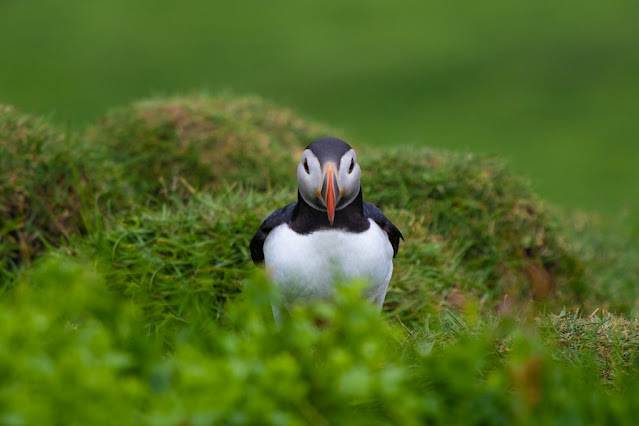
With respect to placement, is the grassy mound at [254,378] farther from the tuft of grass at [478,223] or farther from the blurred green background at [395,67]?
the blurred green background at [395,67]

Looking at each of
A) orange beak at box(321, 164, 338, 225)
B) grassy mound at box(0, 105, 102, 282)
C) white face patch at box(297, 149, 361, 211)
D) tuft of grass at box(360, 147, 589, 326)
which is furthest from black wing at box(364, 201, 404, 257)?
grassy mound at box(0, 105, 102, 282)

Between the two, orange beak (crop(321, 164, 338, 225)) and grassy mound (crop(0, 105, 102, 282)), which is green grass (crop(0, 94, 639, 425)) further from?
orange beak (crop(321, 164, 338, 225))

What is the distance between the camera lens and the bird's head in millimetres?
3053

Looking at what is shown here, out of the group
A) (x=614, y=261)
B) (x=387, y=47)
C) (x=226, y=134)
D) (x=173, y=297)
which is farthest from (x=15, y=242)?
(x=387, y=47)

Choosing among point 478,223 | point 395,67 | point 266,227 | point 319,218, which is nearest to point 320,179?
point 319,218

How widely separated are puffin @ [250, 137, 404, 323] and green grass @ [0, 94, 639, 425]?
169 millimetres

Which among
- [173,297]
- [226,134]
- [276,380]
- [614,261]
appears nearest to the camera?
[276,380]

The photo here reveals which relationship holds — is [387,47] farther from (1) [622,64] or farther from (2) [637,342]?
(2) [637,342]

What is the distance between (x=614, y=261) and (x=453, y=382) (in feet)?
16.1

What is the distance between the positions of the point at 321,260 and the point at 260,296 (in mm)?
1106

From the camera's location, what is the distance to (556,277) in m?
5.19

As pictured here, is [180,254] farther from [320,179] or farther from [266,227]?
[320,179]

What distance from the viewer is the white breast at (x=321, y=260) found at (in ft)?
10.6

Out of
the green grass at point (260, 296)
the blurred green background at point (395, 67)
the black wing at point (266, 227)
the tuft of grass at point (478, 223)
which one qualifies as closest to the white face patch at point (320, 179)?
the black wing at point (266, 227)
